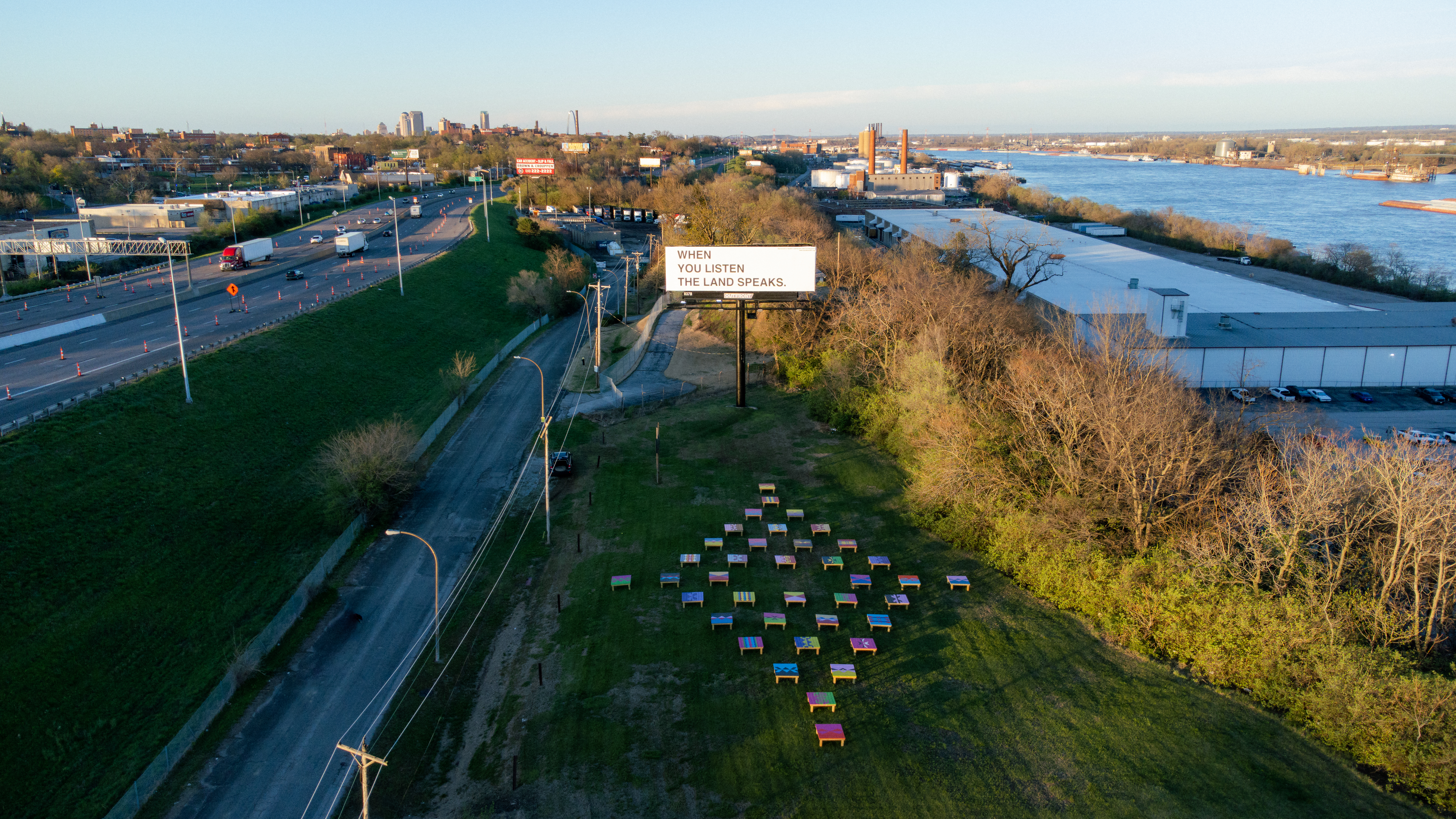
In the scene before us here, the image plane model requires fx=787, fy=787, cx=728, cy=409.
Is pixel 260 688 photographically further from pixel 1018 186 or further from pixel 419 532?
pixel 1018 186

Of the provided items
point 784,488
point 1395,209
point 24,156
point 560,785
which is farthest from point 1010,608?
point 1395,209

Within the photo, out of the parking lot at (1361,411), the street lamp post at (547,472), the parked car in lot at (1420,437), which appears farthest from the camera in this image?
the parking lot at (1361,411)

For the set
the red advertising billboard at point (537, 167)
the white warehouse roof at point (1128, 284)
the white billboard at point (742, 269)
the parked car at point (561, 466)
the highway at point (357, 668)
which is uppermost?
the red advertising billboard at point (537, 167)

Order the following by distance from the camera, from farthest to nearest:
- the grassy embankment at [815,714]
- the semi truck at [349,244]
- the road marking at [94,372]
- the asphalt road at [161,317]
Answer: the semi truck at [349,244] → the asphalt road at [161,317] → the road marking at [94,372] → the grassy embankment at [815,714]

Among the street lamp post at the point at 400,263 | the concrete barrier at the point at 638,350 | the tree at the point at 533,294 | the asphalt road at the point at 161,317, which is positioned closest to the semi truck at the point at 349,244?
the asphalt road at the point at 161,317

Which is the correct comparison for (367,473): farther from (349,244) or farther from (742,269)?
(349,244)

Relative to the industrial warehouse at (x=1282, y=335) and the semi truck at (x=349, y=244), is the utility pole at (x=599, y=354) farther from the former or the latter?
the semi truck at (x=349, y=244)

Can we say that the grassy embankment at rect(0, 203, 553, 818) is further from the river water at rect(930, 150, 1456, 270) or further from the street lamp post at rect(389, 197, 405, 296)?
the river water at rect(930, 150, 1456, 270)
